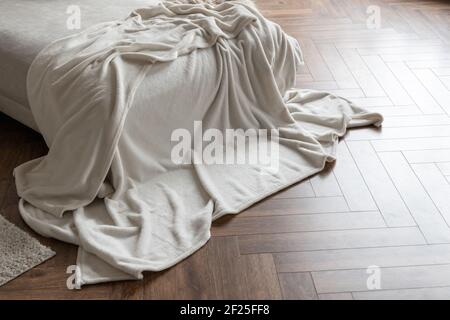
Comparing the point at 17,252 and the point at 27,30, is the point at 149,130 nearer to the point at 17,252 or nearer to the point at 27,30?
the point at 17,252

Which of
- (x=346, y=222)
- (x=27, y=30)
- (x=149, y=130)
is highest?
(x=27, y=30)

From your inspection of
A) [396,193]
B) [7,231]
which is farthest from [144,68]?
[396,193]

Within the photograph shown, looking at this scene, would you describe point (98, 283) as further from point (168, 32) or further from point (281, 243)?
point (168, 32)

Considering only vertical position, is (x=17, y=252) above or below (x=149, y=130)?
below

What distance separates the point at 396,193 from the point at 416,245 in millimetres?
284

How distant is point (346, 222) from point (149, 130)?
2.54 ft

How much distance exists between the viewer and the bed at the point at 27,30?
7.45ft

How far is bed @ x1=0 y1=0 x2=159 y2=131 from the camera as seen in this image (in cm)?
227

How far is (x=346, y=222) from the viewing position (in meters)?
2.02

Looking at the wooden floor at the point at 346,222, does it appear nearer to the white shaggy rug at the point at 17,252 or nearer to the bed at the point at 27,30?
the white shaggy rug at the point at 17,252

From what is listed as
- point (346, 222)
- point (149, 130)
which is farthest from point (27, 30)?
point (346, 222)

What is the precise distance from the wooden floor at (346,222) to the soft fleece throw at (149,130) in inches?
2.6

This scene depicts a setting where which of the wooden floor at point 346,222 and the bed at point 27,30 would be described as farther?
the bed at point 27,30

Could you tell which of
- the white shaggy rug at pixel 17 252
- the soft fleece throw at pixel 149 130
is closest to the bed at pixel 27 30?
the soft fleece throw at pixel 149 130
